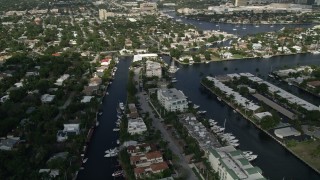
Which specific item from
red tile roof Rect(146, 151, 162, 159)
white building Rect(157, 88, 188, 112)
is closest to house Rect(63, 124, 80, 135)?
red tile roof Rect(146, 151, 162, 159)

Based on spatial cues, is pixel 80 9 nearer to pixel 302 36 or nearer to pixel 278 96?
pixel 302 36

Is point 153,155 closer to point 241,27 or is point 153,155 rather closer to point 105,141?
point 105,141

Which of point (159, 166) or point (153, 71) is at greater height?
point (153, 71)

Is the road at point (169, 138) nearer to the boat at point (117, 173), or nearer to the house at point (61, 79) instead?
Answer: the boat at point (117, 173)

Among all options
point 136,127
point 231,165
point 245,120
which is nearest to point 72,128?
point 136,127

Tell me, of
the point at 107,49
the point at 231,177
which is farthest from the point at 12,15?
the point at 231,177

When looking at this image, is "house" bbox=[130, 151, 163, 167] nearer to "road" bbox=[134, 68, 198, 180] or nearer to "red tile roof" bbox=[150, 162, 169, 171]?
"red tile roof" bbox=[150, 162, 169, 171]
